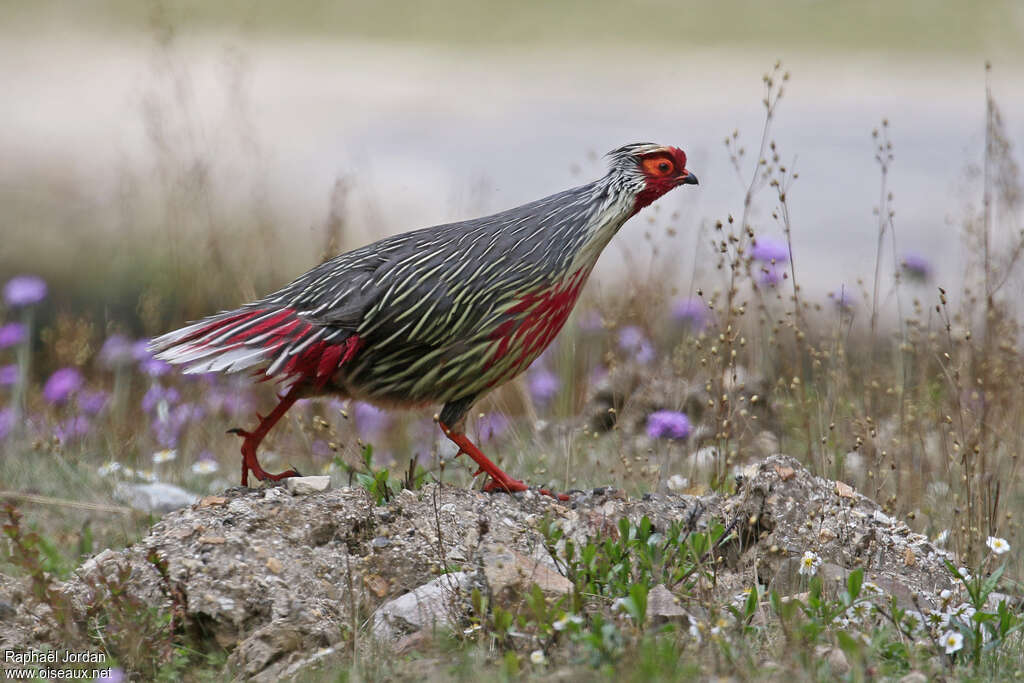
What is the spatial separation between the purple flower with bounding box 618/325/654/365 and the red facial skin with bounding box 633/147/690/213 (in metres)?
1.81

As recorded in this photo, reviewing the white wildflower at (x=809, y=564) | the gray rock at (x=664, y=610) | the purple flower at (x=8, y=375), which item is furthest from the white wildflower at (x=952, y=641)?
the purple flower at (x=8, y=375)

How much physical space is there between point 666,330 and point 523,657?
15.1 feet

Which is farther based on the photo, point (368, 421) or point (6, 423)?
point (368, 421)

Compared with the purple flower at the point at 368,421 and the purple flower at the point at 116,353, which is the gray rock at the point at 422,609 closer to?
the purple flower at the point at 368,421

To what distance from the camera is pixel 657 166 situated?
5.14 metres

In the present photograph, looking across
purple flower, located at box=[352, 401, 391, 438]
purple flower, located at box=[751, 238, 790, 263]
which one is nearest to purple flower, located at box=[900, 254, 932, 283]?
purple flower, located at box=[751, 238, 790, 263]

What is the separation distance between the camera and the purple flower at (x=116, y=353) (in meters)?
7.57

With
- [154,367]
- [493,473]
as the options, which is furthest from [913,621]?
[154,367]

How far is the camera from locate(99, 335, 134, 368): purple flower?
7574 millimetres

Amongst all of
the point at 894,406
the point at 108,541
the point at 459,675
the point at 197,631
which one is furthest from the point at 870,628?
the point at 108,541

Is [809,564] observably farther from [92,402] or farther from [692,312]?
[92,402]

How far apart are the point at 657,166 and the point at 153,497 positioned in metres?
3.05

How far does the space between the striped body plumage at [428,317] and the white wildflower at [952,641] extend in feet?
5.88

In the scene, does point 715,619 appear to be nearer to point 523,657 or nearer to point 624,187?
point 523,657
